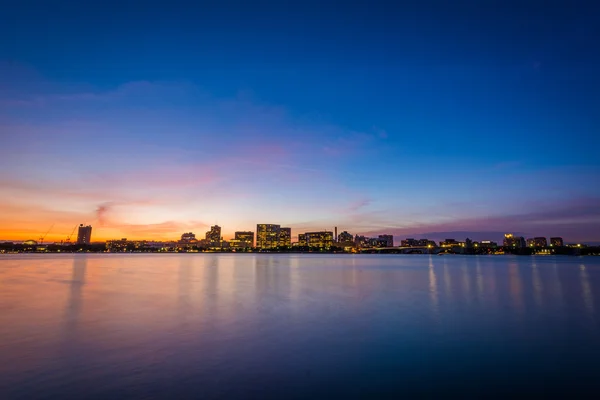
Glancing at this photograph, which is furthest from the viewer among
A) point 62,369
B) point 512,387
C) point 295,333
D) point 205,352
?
point 295,333

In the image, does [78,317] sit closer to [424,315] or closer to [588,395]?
[424,315]

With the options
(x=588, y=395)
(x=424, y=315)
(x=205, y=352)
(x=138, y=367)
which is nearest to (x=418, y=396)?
(x=588, y=395)

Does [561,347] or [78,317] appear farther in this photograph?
[78,317]

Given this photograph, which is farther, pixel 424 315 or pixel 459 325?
pixel 424 315

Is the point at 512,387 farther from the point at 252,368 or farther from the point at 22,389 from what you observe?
the point at 22,389

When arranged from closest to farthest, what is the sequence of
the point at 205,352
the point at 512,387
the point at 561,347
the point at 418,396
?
the point at 418,396 → the point at 512,387 → the point at 205,352 → the point at 561,347

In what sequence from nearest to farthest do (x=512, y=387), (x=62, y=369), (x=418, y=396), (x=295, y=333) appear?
(x=418, y=396)
(x=512, y=387)
(x=62, y=369)
(x=295, y=333)

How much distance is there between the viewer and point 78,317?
65.5 ft

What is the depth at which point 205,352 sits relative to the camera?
13.4 m

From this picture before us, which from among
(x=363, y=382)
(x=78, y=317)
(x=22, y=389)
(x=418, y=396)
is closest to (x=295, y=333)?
(x=363, y=382)

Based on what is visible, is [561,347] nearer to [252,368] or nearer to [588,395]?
[588,395]

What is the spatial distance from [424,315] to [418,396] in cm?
1290

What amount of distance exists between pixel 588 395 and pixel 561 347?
5835mm

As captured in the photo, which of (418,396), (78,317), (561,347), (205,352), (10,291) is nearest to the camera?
(418,396)
